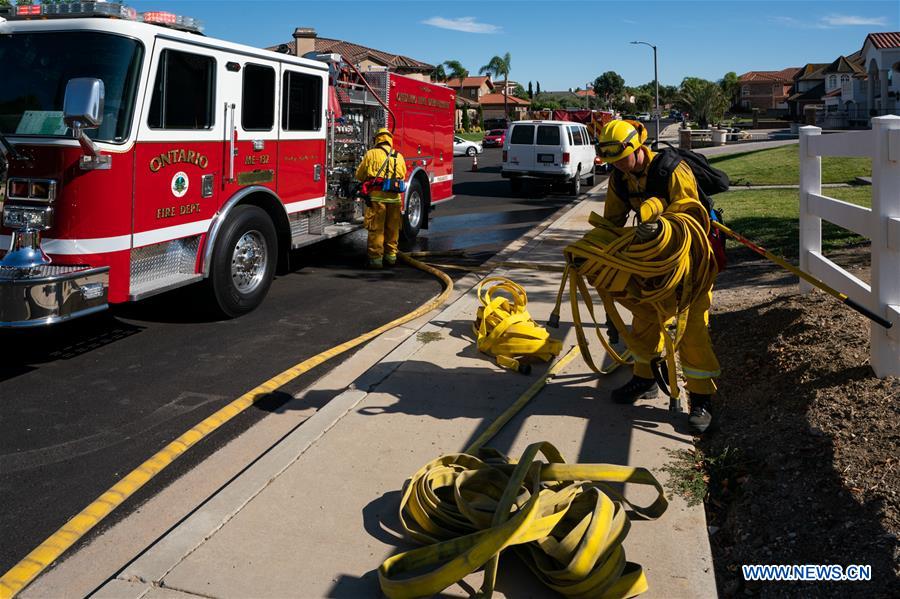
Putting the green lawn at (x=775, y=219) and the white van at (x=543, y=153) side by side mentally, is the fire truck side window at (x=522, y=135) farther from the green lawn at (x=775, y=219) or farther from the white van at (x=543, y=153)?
the green lawn at (x=775, y=219)

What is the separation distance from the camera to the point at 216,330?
24.0 feet

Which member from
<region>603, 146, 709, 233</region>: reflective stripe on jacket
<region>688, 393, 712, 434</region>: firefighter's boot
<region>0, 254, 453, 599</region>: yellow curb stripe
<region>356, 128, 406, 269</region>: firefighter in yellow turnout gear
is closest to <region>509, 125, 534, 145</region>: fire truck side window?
<region>356, 128, 406, 269</region>: firefighter in yellow turnout gear

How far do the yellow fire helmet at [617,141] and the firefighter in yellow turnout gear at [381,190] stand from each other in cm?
534

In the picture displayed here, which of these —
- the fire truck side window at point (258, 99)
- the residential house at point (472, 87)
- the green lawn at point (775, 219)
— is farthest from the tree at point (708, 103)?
the fire truck side window at point (258, 99)

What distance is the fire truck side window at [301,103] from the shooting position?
27.9 feet

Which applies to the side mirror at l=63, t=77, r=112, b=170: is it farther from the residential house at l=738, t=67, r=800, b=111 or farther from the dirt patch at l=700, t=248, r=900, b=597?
the residential house at l=738, t=67, r=800, b=111

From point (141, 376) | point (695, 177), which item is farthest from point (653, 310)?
point (141, 376)

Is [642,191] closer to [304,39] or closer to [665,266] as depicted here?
[665,266]

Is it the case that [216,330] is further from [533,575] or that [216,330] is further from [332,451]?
[533,575]

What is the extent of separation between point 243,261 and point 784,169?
20.5 m

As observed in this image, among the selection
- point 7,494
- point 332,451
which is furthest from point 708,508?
point 7,494

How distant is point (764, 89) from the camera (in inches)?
5743

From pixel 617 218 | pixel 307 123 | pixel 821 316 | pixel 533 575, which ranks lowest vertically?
pixel 533 575

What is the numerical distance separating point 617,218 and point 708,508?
2035 mm
